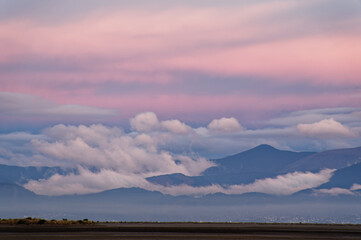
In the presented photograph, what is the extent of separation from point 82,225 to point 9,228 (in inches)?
516

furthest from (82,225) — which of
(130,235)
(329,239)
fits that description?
(329,239)

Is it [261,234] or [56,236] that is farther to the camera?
[261,234]

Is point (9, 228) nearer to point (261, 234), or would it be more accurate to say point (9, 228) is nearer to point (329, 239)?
point (261, 234)

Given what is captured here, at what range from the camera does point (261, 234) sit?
262 feet

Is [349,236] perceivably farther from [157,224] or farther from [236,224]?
[157,224]

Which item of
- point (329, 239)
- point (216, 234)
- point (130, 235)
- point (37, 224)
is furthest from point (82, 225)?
point (329, 239)

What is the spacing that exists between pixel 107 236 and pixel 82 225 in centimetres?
2435

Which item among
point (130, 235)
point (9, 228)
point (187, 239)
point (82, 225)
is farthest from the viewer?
point (82, 225)

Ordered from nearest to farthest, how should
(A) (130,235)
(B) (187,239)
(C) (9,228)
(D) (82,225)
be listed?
(B) (187,239) → (A) (130,235) → (C) (9,228) → (D) (82,225)

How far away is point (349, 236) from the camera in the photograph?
77.6m

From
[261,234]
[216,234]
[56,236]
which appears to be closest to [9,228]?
[56,236]

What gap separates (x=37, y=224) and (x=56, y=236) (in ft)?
86.3

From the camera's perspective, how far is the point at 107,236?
7444cm

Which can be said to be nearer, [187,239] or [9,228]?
[187,239]
